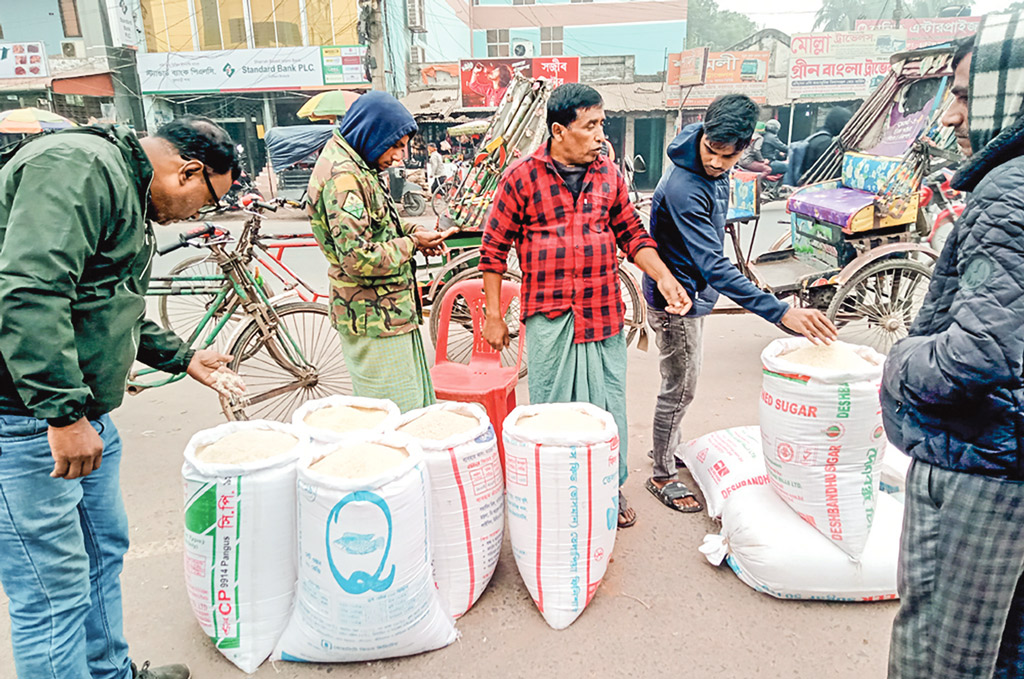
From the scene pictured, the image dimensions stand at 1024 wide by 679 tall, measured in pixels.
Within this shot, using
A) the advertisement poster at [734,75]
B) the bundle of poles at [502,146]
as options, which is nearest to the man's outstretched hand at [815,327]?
the bundle of poles at [502,146]

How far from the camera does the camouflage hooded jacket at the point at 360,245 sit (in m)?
2.40

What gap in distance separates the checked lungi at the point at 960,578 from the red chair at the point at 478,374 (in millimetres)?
1835

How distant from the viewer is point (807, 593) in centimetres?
228

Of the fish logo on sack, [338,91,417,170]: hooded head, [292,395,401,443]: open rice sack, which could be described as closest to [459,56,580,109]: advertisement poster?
[338,91,417,170]: hooded head

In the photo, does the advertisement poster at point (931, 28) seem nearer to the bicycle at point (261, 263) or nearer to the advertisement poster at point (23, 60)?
the bicycle at point (261, 263)

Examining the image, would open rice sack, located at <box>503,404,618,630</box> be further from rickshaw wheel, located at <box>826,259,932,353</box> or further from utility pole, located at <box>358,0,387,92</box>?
utility pole, located at <box>358,0,387,92</box>

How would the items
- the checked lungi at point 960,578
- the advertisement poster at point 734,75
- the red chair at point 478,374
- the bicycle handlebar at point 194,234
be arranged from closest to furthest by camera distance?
the checked lungi at point 960,578 < the red chair at point 478,374 < the bicycle handlebar at point 194,234 < the advertisement poster at point 734,75

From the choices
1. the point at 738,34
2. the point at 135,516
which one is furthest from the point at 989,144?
the point at 738,34

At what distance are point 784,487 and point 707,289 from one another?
2.94 ft

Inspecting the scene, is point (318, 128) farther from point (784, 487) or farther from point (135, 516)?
point (784, 487)

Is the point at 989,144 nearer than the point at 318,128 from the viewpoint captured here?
Yes

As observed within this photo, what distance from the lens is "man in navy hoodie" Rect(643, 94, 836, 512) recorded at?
2443 millimetres

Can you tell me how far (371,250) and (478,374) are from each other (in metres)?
1.07

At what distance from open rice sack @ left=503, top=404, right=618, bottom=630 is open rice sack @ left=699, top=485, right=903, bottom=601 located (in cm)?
52
